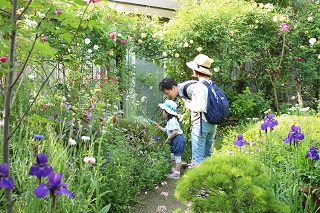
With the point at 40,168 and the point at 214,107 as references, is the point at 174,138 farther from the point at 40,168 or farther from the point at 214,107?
the point at 40,168

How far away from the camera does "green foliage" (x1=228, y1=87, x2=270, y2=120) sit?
7.07m

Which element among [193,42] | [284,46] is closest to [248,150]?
[193,42]

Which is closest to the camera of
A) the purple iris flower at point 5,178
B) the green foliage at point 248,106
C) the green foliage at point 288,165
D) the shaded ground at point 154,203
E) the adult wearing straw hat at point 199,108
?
the purple iris flower at point 5,178

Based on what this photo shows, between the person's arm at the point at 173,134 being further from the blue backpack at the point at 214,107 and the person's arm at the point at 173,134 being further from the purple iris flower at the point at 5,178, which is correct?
the purple iris flower at the point at 5,178

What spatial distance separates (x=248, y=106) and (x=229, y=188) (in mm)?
5050

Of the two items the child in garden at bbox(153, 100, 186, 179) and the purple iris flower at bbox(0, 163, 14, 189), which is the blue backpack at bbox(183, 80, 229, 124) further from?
the purple iris flower at bbox(0, 163, 14, 189)

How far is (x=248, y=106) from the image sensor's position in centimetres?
701

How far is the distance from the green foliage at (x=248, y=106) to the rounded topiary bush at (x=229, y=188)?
487cm

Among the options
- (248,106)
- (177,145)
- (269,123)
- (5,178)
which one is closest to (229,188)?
(269,123)

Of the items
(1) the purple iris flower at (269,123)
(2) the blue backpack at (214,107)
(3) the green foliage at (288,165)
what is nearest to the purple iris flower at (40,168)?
(3) the green foliage at (288,165)

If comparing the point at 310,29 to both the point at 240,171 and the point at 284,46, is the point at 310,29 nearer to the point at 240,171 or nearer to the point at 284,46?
the point at 284,46

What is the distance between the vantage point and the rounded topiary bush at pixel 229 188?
2090 mm

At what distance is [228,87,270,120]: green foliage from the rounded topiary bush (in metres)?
4.87

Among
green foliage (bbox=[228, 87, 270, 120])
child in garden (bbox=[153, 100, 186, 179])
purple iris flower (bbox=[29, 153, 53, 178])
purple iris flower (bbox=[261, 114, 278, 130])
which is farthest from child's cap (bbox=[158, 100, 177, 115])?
purple iris flower (bbox=[29, 153, 53, 178])
